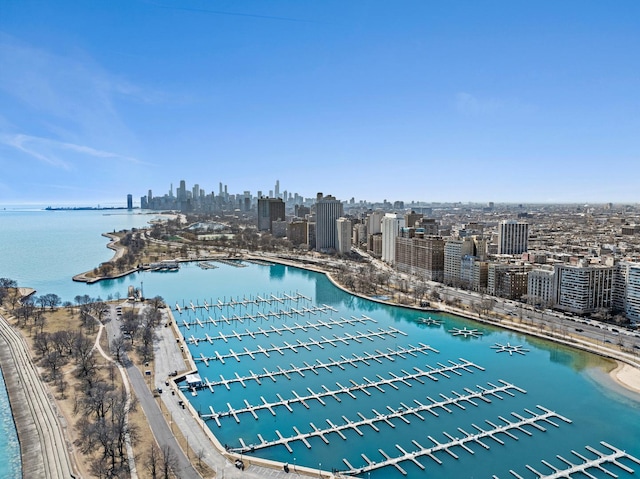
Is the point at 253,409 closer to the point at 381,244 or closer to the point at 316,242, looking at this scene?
the point at 381,244

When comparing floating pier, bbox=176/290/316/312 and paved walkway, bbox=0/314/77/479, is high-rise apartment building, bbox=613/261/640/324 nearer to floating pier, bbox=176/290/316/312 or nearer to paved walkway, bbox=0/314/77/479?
floating pier, bbox=176/290/316/312

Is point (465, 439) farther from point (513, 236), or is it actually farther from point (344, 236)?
point (344, 236)

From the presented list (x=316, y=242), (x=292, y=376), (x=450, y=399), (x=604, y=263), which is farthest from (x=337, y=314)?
(x=316, y=242)

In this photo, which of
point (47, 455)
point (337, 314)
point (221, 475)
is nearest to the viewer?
point (221, 475)

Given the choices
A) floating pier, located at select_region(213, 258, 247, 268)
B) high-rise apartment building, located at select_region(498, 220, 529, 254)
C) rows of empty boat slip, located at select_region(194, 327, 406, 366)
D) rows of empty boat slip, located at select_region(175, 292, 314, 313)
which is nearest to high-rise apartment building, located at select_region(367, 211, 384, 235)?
high-rise apartment building, located at select_region(498, 220, 529, 254)

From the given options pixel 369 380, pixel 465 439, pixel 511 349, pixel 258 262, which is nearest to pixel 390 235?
pixel 258 262

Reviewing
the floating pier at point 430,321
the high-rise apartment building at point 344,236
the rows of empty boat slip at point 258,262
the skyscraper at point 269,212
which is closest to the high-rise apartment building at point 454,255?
the floating pier at point 430,321
